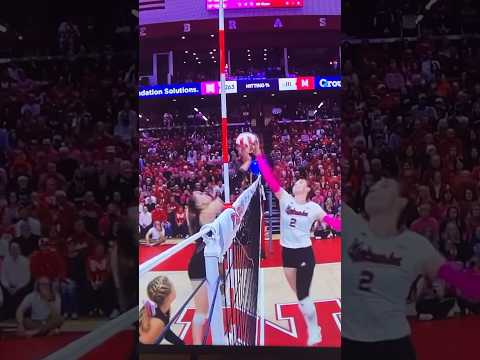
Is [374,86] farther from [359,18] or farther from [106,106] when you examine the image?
[106,106]

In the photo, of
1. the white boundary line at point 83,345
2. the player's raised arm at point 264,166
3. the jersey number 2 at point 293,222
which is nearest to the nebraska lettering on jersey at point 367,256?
the jersey number 2 at point 293,222

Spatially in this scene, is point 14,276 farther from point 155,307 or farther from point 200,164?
point 200,164

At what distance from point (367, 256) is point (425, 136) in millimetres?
647

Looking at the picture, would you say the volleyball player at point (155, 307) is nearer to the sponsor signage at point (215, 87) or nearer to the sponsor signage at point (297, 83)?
the sponsor signage at point (215, 87)

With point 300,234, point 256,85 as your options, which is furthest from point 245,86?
point 300,234

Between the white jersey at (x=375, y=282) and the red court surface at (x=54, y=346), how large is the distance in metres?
0.93

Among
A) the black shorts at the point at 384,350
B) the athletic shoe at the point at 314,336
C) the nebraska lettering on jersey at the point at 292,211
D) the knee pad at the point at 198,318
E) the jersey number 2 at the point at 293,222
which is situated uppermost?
the nebraska lettering on jersey at the point at 292,211

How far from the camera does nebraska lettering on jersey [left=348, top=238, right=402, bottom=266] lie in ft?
7.06

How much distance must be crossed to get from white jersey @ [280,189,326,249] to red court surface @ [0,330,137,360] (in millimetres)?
781

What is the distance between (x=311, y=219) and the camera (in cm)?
217

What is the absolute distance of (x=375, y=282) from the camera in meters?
2.15

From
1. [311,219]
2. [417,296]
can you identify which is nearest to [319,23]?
[311,219]

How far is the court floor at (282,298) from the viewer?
7.04 feet

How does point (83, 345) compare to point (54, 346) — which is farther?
point (54, 346)
